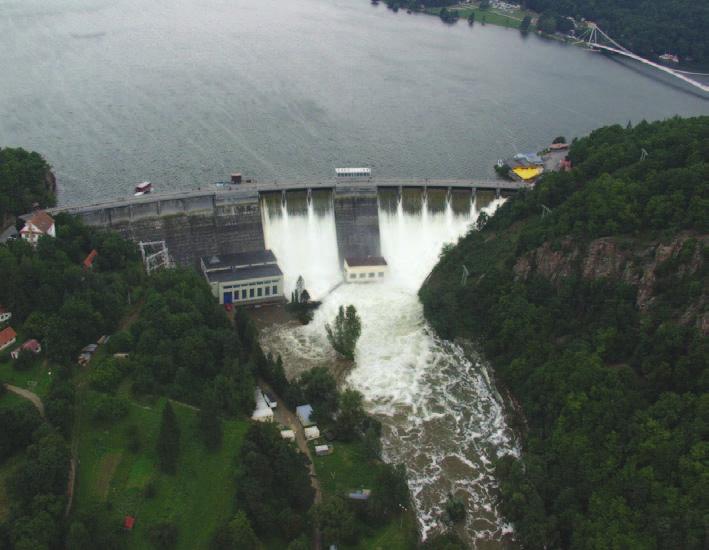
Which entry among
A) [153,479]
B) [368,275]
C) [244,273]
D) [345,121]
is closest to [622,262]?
[368,275]

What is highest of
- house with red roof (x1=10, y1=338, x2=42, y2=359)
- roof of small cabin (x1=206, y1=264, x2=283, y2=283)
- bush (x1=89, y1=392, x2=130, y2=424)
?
house with red roof (x1=10, y1=338, x2=42, y2=359)

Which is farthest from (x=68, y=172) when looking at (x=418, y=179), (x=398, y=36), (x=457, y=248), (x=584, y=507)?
(x=398, y=36)

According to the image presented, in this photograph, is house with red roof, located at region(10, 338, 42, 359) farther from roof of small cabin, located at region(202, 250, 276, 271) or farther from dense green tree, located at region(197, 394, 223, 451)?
roof of small cabin, located at region(202, 250, 276, 271)

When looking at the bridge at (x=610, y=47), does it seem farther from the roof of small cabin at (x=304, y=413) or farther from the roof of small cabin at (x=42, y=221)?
the roof of small cabin at (x=42, y=221)

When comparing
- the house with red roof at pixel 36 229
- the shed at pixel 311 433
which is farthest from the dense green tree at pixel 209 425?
the house with red roof at pixel 36 229

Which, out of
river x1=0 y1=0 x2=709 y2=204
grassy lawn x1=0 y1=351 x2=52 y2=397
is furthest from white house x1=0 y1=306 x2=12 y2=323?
river x1=0 y1=0 x2=709 y2=204

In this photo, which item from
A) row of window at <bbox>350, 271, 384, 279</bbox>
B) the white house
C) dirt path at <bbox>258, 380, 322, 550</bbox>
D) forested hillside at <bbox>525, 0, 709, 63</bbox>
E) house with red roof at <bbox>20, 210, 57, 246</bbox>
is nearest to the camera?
dirt path at <bbox>258, 380, 322, 550</bbox>
